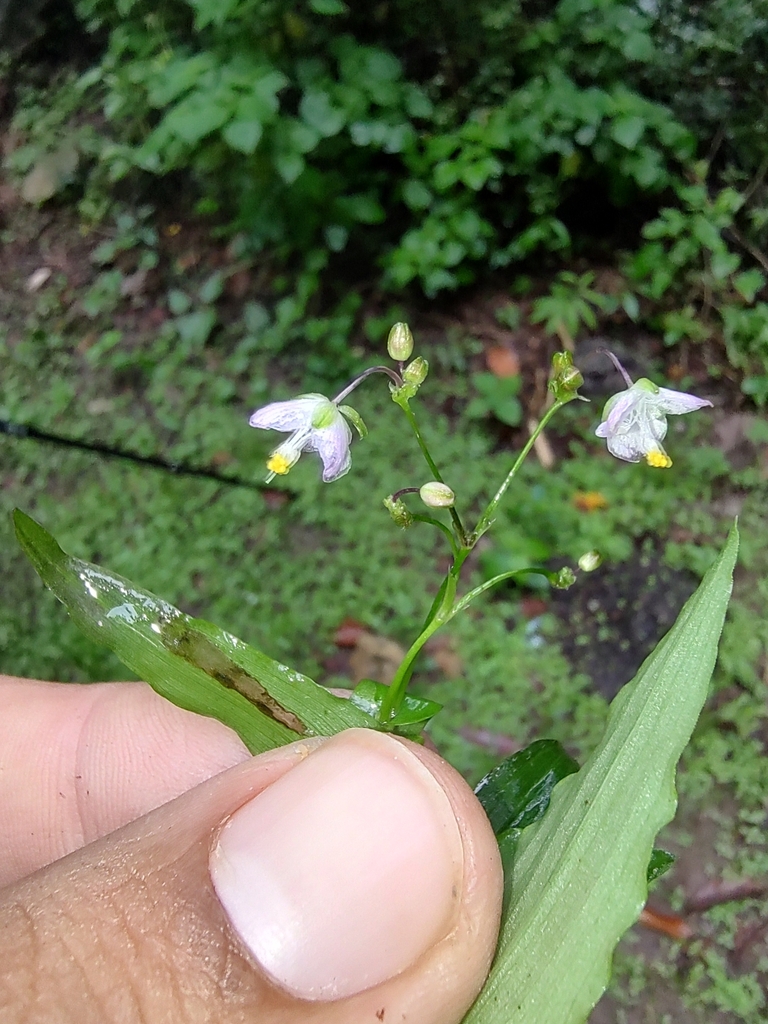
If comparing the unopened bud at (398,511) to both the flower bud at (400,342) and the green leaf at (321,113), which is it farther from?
the green leaf at (321,113)

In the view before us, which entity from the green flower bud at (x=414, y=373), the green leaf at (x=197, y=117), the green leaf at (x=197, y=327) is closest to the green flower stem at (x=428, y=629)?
the green flower bud at (x=414, y=373)

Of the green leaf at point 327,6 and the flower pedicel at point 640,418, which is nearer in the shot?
the flower pedicel at point 640,418

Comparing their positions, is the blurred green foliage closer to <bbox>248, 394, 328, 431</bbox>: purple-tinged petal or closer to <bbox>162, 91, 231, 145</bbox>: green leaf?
<bbox>162, 91, 231, 145</bbox>: green leaf

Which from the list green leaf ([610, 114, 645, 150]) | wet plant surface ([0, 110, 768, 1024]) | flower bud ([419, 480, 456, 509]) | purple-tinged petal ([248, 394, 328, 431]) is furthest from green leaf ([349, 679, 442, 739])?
green leaf ([610, 114, 645, 150])

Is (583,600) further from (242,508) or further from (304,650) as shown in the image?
(242,508)

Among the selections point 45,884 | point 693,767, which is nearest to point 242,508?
point 693,767

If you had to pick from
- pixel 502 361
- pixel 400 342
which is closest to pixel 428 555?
pixel 502 361
